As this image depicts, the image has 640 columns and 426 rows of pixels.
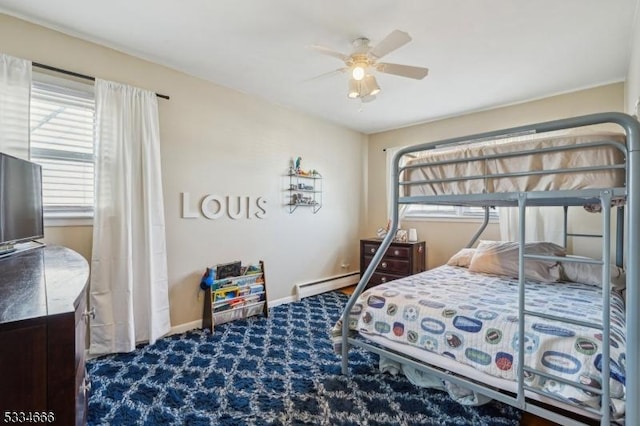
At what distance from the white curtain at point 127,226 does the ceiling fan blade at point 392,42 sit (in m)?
1.89

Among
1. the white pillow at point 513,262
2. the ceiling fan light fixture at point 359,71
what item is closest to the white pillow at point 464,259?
the white pillow at point 513,262

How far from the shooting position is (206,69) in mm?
2783

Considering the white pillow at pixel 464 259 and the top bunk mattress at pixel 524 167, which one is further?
the white pillow at pixel 464 259

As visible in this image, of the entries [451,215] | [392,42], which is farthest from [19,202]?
[451,215]

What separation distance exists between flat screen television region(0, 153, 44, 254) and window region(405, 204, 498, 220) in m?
3.78

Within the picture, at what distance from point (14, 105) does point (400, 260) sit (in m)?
3.79

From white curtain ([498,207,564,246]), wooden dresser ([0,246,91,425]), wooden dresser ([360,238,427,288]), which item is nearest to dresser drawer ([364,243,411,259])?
wooden dresser ([360,238,427,288])

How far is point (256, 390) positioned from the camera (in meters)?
1.91

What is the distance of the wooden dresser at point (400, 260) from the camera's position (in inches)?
150

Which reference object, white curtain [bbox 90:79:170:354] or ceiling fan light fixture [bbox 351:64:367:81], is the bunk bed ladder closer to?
ceiling fan light fixture [bbox 351:64:367:81]

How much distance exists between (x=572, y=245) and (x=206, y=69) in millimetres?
4049

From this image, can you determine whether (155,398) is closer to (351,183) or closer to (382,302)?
(382,302)

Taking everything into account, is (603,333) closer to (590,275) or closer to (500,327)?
(500,327)

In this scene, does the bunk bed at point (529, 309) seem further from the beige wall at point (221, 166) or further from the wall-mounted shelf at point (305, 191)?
the wall-mounted shelf at point (305, 191)
